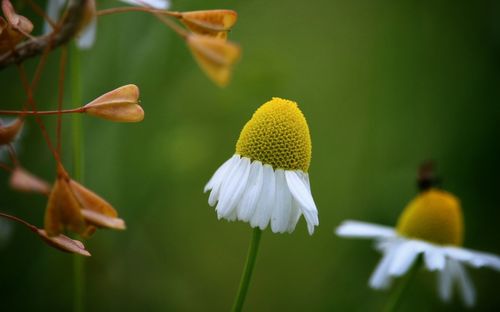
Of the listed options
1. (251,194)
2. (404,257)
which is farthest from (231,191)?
(404,257)

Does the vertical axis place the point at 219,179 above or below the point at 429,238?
above

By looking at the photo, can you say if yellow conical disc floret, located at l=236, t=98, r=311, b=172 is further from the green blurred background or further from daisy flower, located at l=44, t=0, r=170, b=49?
the green blurred background

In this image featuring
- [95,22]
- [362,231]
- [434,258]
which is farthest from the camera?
[362,231]

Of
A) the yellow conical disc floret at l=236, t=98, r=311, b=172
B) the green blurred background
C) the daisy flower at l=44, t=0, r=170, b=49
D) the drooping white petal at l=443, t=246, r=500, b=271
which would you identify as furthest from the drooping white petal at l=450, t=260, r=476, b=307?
the daisy flower at l=44, t=0, r=170, b=49

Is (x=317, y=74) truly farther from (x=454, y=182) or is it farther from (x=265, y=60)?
(x=265, y=60)

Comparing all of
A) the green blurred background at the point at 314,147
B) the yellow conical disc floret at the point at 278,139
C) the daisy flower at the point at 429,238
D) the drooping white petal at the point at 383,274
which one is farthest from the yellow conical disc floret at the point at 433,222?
the yellow conical disc floret at the point at 278,139

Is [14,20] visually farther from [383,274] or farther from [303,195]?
[383,274]

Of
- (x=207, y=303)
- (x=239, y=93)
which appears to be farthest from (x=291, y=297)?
(x=239, y=93)
